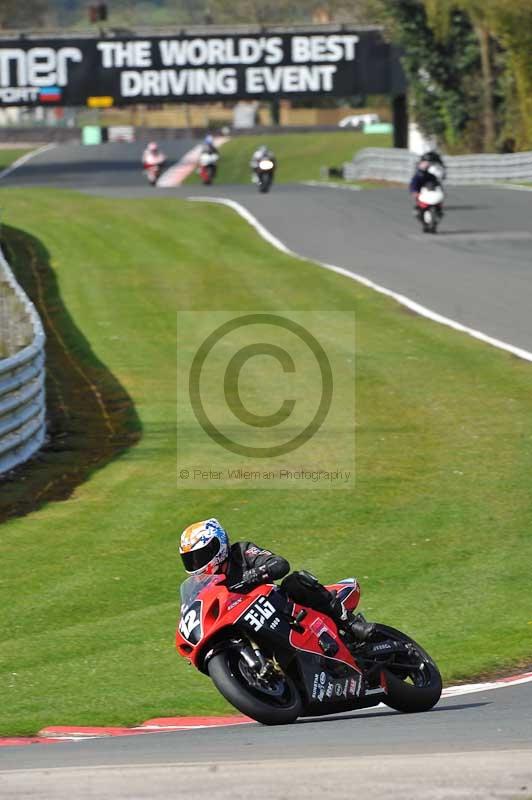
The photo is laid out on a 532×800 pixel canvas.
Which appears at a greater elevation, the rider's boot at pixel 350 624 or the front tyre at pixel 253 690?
the rider's boot at pixel 350 624

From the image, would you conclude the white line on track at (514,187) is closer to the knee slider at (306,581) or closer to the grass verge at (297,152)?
the grass verge at (297,152)

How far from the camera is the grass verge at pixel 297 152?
65188 millimetres

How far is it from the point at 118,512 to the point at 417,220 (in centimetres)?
2066

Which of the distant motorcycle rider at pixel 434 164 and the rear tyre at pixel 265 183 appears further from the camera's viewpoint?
the rear tyre at pixel 265 183

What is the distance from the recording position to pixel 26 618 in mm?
9492

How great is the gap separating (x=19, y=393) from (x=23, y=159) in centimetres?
6346

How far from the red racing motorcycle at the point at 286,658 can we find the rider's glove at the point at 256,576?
1.8 inches

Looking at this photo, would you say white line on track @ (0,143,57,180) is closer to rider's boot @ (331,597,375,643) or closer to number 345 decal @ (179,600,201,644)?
rider's boot @ (331,597,375,643)

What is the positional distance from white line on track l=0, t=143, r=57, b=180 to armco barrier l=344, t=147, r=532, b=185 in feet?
80.5

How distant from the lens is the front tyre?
683 centimetres

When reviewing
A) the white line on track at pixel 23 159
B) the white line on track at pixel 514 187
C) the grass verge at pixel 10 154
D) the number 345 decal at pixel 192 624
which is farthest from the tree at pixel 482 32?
the number 345 decal at pixel 192 624

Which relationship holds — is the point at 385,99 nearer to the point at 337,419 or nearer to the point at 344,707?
the point at 337,419

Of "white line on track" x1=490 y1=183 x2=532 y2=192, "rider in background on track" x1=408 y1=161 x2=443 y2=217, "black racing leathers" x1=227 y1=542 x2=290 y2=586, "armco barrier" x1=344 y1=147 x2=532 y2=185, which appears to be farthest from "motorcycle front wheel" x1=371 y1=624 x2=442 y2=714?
"armco barrier" x1=344 y1=147 x2=532 y2=185

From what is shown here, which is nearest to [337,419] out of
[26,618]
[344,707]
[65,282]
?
[26,618]
